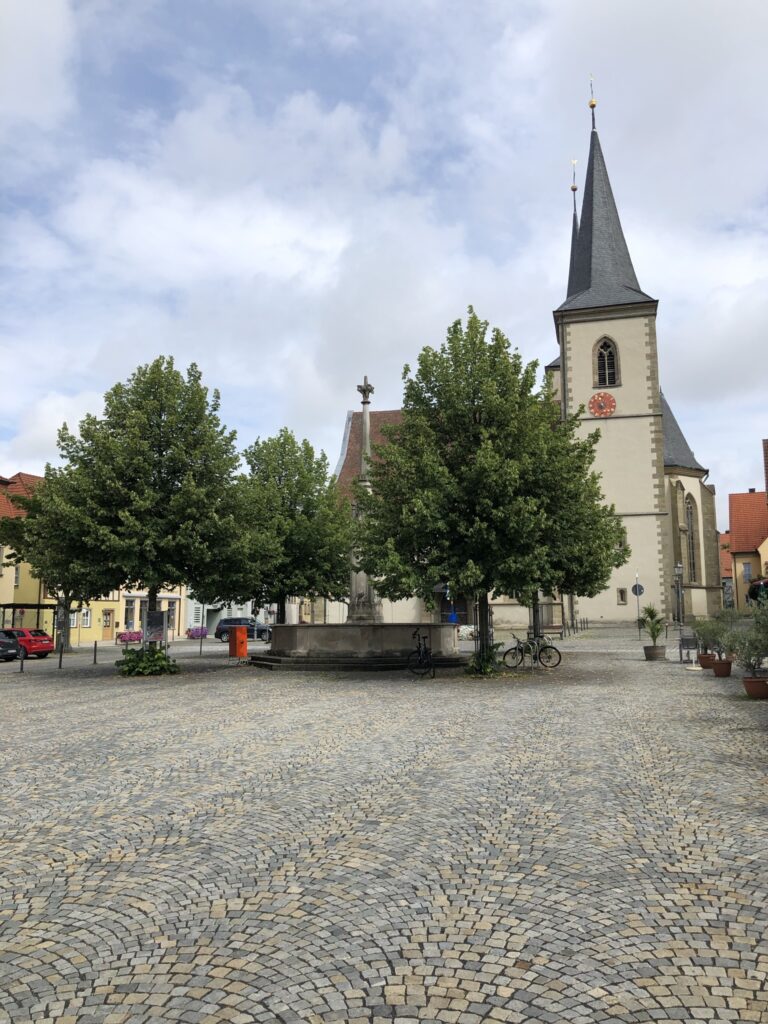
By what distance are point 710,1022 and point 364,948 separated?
1538mm

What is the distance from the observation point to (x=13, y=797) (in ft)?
23.9

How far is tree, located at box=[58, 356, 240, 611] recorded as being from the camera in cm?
1980

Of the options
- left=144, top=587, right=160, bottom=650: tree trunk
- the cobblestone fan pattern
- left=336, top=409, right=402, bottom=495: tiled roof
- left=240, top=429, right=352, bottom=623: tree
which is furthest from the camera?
left=336, top=409, right=402, bottom=495: tiled roof

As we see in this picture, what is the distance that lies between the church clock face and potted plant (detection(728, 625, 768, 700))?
32717mm

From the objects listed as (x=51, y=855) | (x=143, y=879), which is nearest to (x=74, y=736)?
(x=51, y=855)

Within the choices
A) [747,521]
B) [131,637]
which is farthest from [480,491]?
[747,521]

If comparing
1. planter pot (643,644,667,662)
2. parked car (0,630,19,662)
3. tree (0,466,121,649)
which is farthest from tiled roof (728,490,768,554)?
tree (0,466,121,649)

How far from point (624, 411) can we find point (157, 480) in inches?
1344

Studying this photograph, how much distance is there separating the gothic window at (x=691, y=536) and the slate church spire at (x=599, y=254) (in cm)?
1284

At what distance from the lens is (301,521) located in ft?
101

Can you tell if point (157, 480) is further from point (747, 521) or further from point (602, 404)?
point (747, 521)

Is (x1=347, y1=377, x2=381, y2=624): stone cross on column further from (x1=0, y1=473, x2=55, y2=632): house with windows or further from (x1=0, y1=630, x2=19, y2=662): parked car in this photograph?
(x1=0, y1=473, x2=55, y2=632): house with windows

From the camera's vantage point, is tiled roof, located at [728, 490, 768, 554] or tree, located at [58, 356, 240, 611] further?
tiled roof, located at [728, 490, 768, 554]

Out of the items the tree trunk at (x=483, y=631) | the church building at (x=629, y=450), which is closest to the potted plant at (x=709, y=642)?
the tree trunk at (x=483, y=631)
